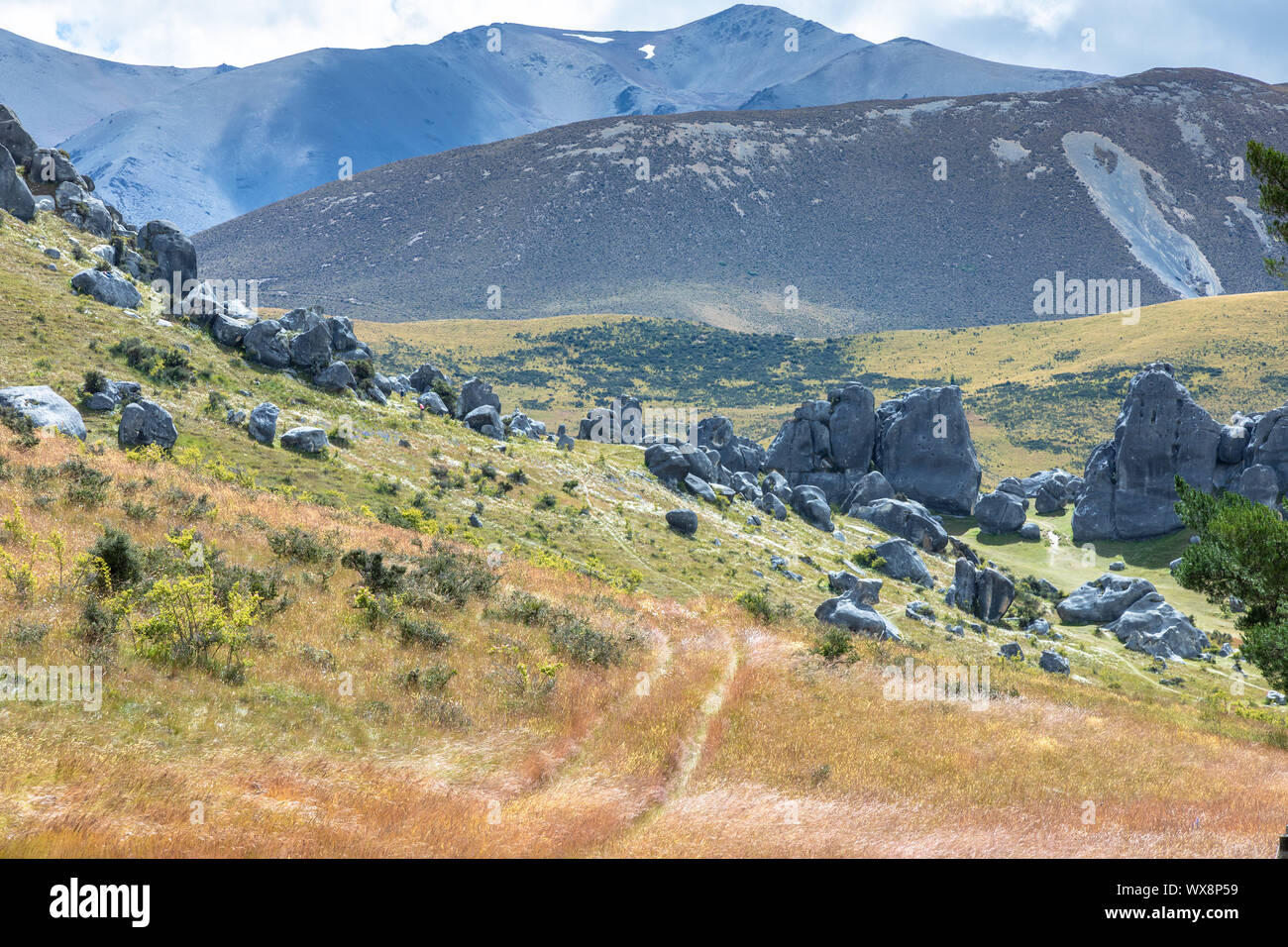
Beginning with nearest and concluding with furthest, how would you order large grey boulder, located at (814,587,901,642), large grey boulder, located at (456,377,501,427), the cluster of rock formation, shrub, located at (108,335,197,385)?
large grey boulder, located at (814,587,901,642) → shrub, located at (108,335,197,385) → large grey boulder, located at (456,377,501,427) → the cluster of rock formation

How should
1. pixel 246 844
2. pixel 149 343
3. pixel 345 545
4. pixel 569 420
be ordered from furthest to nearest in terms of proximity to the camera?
pixel 569 420
pixel 149 343
pixel 345 545
pixel 246 844

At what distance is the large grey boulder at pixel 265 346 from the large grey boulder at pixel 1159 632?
52532 mm

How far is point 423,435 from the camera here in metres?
48.4

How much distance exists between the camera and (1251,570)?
19.6 meters

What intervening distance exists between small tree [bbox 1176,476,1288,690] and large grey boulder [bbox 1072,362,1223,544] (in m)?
52.9

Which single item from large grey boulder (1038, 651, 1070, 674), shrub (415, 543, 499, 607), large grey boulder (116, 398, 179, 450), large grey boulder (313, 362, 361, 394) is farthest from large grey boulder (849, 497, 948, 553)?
large grey boulder (116, 398, 179, 450)

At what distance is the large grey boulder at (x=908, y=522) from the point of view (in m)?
61.2

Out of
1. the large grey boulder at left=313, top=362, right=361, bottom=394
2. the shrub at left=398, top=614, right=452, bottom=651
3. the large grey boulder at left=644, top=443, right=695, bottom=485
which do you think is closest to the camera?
the shrub at left=398, top=614, right=452, bottom=651

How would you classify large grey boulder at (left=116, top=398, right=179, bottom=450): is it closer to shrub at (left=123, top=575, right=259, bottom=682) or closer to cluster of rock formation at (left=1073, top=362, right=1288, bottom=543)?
shrub at (left=123, top=575, right=259, bottom=682)

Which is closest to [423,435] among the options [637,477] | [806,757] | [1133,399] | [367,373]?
[367,373]

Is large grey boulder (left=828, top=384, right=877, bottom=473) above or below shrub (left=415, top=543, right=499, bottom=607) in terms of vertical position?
above

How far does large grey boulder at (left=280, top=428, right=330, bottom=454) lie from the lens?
3991 cm
